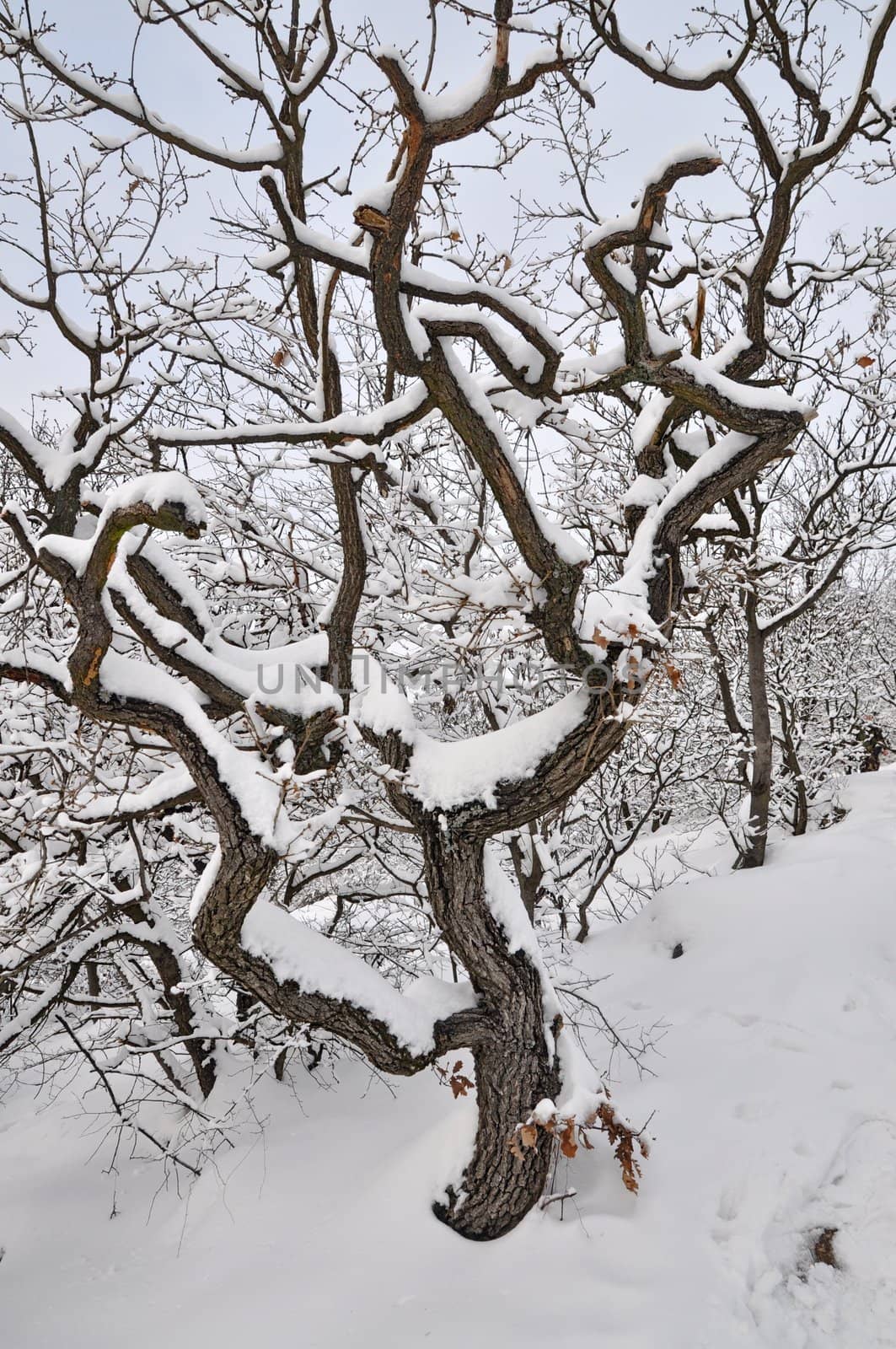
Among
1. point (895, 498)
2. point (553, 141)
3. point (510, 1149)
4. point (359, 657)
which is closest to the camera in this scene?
point (510, 1149)

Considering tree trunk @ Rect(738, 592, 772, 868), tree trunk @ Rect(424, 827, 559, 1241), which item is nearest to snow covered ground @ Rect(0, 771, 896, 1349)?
tree trunk @ Rect(424, 827, 559, 1241)

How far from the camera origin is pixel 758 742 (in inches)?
278

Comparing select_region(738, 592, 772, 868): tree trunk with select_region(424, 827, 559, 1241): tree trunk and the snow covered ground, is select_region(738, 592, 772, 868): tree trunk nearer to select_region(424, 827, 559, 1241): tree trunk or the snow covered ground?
the snow covered ground

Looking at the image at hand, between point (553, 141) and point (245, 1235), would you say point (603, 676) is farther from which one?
point (553, 141)

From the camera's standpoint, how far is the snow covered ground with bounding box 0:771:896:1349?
285 centimetres

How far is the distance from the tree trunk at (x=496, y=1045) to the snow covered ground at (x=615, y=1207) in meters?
0.13

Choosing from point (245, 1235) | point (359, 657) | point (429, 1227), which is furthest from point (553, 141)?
point (245, 1235)

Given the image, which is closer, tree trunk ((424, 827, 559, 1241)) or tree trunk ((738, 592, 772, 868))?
tree trunk ((424, 827, 559, 1241))

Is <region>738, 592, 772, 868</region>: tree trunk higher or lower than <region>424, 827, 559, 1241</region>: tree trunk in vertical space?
higher

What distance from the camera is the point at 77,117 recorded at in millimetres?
3242

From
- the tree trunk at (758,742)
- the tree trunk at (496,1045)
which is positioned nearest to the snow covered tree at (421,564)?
the tree trunk at (496,1045)

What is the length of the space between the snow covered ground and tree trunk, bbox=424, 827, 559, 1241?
5.2 inches

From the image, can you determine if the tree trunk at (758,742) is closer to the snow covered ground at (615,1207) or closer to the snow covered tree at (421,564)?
the snow covered ground at (615,1207)

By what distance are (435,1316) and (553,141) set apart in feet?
23.0
